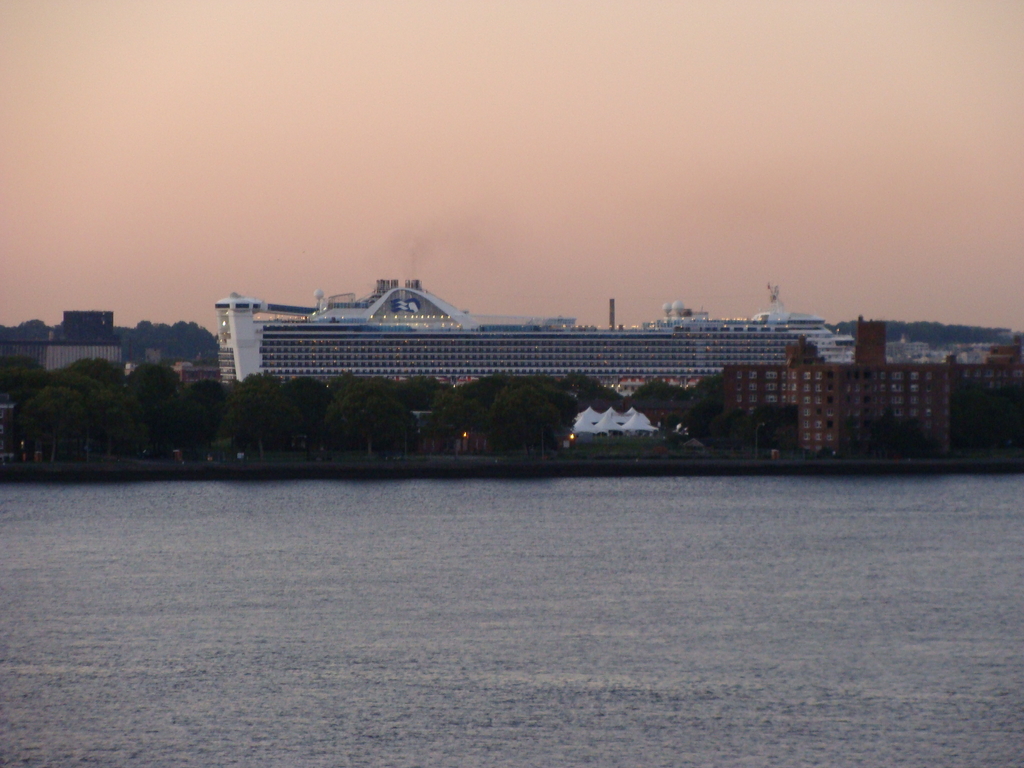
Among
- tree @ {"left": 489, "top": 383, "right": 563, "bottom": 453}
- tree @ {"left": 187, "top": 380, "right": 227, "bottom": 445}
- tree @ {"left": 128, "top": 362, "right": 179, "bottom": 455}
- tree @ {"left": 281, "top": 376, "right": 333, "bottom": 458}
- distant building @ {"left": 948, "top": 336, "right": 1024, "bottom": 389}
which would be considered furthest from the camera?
distant building @ {"left": 948, "top": 336, "right": 1024, "bottom": 389}

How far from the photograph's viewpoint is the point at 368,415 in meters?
52.0

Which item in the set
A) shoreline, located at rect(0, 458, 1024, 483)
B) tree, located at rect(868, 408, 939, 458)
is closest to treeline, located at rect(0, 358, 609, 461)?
shoreline, located at rect(0, 458, 1024, 483)

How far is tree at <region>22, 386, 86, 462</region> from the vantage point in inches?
1937

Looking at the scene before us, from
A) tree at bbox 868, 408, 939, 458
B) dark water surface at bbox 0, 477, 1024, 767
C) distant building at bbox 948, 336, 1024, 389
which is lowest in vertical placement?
dark water surface at bbox 0, 477, 1024, 767

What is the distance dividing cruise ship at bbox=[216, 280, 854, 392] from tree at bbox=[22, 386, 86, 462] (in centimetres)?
3686

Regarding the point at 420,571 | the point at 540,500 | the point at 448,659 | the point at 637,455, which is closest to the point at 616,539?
the point at 420,571

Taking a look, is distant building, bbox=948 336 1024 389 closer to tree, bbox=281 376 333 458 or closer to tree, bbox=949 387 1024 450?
tree, bbox=949 387 1024 450

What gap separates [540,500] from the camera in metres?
41.1

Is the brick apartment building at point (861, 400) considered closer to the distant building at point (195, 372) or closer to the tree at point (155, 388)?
the tree at point (155, 388)

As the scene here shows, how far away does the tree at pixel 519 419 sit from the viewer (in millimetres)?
52344

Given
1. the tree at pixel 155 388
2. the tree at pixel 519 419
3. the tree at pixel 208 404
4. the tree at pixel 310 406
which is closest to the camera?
the tree at pixel 519 419

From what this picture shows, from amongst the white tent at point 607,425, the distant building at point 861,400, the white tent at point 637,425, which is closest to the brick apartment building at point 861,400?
the distant building at point 861,400

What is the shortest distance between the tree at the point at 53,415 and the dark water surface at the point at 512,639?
12798 millimetres

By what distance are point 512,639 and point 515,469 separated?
2829cm
